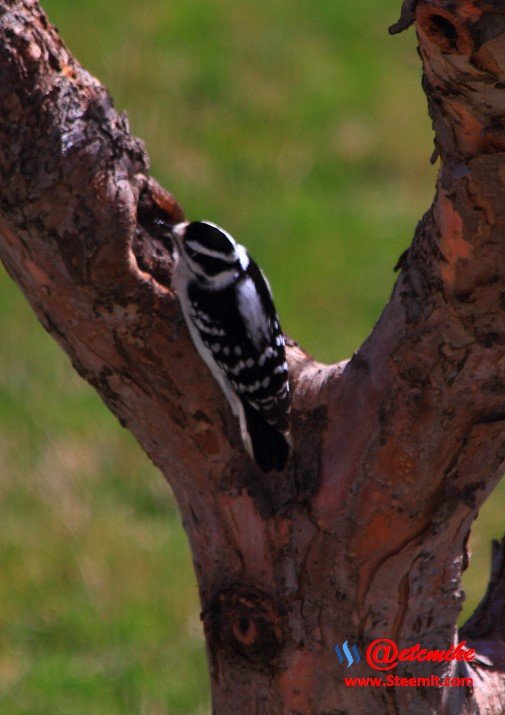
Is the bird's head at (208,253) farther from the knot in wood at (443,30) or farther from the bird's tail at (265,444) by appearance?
the knot in wood at (443,30)

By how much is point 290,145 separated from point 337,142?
38 cm

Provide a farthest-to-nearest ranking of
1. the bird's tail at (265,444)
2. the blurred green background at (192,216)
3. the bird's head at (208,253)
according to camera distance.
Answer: the blurred green background at (192,216) < the bird's head at (208,253) < the bird's tail at (265,444)

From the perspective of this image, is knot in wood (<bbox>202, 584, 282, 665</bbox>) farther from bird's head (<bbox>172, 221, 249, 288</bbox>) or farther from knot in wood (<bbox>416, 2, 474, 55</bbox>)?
knot in wood (<bbox>416, 2, 474, 55</bbox>)

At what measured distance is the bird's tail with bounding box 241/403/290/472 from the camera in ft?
11.7

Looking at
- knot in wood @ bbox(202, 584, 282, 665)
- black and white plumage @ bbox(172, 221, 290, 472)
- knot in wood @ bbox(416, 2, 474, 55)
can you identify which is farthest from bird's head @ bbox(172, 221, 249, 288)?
knot in wood @ bbox(416, 2, 474, 55)

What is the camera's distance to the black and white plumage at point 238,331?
3682 millimetres

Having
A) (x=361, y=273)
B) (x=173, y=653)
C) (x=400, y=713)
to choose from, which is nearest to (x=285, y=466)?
(x=400, y=713)

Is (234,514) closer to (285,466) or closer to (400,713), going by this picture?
(285,466)

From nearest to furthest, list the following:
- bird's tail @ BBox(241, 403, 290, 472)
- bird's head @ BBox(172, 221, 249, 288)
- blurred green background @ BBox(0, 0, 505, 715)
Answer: bird's tail @ BBox(241, 403, 290, 472) → bird's head @ BBox(172, 221, 249, 288) → blurred green background @ BBox(0, 0, 505, 715)

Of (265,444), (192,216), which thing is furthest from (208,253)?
(192,216)

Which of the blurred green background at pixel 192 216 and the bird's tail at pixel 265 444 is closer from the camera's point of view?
the bird's tail at pixel 265 444

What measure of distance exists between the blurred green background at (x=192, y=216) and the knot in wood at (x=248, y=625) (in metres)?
2.26

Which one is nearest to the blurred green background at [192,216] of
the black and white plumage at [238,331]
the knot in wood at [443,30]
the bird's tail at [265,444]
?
the black and white plumage at [238,331]

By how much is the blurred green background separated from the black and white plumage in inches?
87.2
